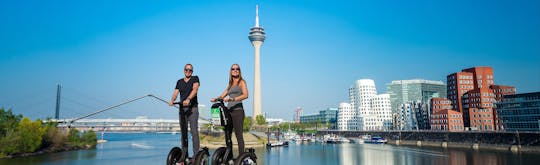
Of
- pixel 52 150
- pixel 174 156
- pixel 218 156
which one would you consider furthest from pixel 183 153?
pixel 52 150

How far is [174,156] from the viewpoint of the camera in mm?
8055

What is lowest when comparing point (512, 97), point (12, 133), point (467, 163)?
point (467, 163)

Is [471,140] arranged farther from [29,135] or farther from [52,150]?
[29,135]

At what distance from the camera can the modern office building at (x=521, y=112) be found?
279ft

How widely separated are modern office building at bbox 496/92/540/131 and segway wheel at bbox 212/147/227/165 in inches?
3692

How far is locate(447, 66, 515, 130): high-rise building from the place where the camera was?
374 ft

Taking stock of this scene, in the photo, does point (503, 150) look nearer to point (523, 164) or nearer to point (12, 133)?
point (523, 164)

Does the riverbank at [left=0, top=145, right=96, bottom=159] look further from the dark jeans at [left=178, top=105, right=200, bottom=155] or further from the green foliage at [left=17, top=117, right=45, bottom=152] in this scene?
the dark jeans at [left=178, top=105, right=200, bottom=155]

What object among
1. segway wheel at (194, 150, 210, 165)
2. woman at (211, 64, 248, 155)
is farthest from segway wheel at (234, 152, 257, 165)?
segway wheel at (194, 150, 210, 165)

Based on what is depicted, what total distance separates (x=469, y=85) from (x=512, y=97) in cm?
4003

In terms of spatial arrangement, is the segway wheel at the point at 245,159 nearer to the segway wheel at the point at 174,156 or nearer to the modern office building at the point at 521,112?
the segway wheel at the point at 174,156

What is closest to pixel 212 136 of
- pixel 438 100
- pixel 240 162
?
pixel 438 100

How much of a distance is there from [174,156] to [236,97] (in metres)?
1.77

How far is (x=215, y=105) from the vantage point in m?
7.58
